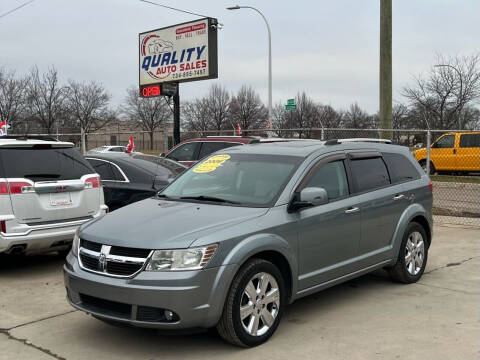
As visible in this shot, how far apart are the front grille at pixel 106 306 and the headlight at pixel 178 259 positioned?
1.22 ft

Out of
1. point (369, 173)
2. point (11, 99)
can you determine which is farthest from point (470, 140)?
point (11, 99)

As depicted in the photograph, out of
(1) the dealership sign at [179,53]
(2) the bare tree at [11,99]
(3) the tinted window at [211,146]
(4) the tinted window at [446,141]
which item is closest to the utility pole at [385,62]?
(3) the tinted window at [211,146]

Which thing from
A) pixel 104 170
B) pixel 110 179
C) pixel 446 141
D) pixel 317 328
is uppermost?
pixel 446 141

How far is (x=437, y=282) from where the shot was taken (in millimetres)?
6426

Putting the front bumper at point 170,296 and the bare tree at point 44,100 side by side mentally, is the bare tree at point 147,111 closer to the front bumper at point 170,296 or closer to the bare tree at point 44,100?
the bare tree at point 44,100

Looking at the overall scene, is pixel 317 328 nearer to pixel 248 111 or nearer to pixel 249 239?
pixel 249 239

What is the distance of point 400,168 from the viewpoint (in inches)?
252

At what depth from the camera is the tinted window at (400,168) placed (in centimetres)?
623

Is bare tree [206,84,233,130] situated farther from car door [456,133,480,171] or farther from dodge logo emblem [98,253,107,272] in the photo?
dodge logo emblem [98,253,107,272]

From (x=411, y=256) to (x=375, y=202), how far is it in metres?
1.08

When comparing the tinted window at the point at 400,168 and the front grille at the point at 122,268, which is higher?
the tinted window at the point at 400,168

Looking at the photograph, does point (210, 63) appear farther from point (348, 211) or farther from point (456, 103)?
point (456, 103)

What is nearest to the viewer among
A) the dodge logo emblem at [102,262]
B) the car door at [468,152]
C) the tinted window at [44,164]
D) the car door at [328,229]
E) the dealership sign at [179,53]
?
the dodge logo emblem at [102,262]

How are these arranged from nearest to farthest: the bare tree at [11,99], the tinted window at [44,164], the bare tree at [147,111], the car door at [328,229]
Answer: the car door at [328,229] < the tinted window at [44,164] < the bare tree at [11,99] < the bare tree at [147,111]
